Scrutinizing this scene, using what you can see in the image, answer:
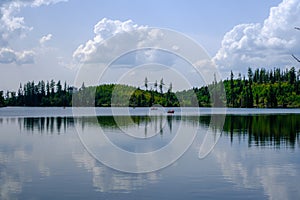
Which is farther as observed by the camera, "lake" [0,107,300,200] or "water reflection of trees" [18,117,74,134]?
"water reflection of trees" [18,117,74,134]

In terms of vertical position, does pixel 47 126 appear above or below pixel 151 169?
above

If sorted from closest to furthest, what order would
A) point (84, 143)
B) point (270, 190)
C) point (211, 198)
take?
1. point (211, 198)
2. point (270, 190)
3. point (84, 143)

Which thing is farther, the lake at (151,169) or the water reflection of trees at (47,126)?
the water reflection of trees at (47,126)

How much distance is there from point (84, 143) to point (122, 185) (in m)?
20.2

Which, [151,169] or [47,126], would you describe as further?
[47,126]

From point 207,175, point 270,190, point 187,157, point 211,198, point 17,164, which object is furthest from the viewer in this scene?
point 187,157

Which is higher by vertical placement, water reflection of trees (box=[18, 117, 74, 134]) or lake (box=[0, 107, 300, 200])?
water reflection of trees (box=[18, 117, 74, 134])

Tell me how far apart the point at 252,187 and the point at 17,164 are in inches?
606

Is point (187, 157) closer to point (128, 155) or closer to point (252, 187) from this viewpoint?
point (128, 155)

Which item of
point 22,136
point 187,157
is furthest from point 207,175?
point 22,136

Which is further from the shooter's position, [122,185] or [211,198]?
[122,185]

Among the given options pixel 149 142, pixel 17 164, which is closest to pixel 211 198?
pixel 17 164

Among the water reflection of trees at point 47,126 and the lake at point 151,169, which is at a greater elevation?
the water reflection of trees at point 47,126

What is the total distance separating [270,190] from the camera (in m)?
22.5
